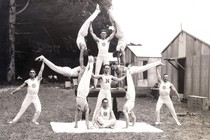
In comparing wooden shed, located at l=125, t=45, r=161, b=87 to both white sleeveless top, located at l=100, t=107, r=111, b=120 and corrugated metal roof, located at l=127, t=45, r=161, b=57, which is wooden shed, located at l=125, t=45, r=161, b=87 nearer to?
corrugated metal roof, located at l=127, t=45, r=161, b=57

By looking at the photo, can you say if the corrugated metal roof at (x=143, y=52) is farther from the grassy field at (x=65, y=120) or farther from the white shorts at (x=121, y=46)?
the white shorts at (x=121, y=46)

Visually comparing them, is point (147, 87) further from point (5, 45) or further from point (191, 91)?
point (5, 45)

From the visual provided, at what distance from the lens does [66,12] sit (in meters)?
33.0

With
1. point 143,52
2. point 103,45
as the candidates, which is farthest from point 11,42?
point 103,45

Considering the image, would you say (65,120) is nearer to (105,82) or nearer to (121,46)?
(105,82)

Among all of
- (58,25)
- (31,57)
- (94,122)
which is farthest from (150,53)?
(94,122)

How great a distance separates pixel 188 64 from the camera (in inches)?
912

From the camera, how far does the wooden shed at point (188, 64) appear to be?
20.7 meters

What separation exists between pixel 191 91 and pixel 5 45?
1897 cm

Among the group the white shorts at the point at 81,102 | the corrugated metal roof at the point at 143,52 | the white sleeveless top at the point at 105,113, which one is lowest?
the white sleeveless top at the point at 105,113


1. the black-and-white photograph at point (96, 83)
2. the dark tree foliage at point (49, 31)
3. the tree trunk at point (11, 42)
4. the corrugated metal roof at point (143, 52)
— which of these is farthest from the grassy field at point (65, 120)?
the dark tree foliage at point (49, 31)

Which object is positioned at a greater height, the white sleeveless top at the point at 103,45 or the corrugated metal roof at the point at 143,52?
the corrugated metal roof at the point at 143,52

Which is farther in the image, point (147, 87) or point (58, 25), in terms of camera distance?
point (58, 25)

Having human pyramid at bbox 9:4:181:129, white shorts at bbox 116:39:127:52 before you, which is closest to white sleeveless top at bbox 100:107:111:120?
human pyramid at bbox 9:4:181:129
